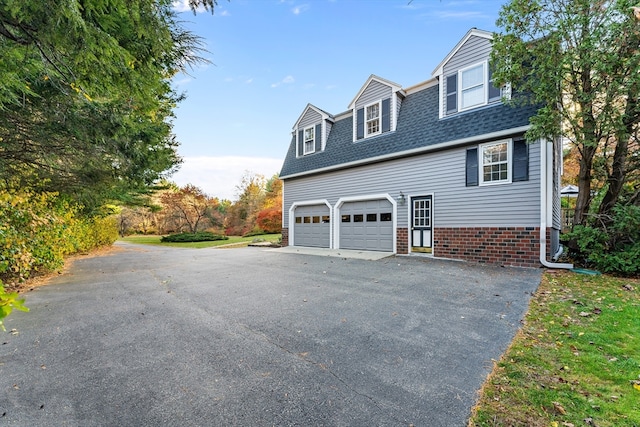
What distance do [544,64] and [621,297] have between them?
5.49 metres

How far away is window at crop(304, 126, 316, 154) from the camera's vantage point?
44.6 feet

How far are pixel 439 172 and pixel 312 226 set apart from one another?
633 centimetres

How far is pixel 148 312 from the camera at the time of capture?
425cm

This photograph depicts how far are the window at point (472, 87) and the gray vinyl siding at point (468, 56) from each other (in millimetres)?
179

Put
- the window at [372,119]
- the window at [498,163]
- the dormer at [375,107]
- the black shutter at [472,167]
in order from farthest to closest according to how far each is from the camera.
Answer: the window at [372,119]
the dormer at [375,107]
the black shutter at [472,167]
the window at [498,163]

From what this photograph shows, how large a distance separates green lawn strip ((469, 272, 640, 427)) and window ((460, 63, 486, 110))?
6827 millimetres

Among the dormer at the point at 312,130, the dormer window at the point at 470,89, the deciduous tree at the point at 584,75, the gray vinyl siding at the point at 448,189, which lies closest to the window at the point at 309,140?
the dormer at the point at 312,130

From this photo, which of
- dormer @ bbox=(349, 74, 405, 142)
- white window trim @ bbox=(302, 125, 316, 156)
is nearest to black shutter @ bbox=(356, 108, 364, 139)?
dormer @ bbox=(349, 74, 405, 142)

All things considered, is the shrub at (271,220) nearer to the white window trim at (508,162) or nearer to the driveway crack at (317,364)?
the white window trim at (508,162)

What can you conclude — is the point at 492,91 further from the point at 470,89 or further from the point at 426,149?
the point at 426,149

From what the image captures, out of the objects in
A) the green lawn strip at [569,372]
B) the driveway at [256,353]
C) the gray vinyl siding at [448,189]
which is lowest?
the driveway at [256,353]

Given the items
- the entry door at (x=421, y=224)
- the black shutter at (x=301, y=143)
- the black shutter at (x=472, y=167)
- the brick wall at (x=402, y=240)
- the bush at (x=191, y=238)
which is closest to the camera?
the black shutter at (x=472, y=167)

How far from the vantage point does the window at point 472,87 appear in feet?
29.0

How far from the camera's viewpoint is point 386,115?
11023mm
